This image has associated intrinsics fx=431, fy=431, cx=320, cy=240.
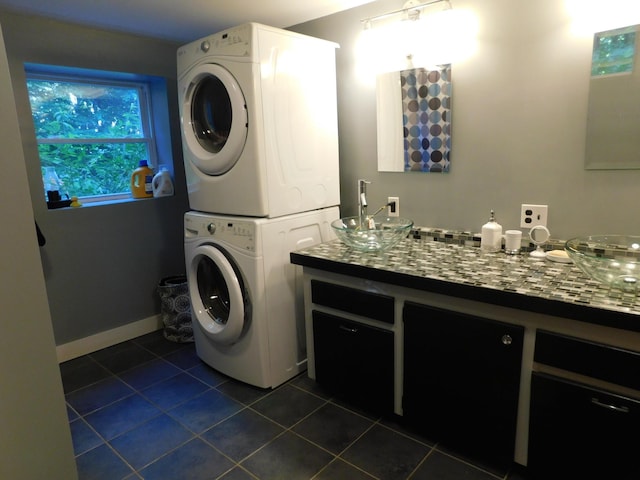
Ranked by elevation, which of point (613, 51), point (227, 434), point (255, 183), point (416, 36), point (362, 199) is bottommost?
point (227, 434)

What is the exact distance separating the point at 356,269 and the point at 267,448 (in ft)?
2.89

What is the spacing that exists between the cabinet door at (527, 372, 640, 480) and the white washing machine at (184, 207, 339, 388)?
127cm

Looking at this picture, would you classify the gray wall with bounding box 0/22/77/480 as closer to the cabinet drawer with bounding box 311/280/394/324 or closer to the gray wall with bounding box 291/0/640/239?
the cabinet drawer with bounding box 311/280/394/324

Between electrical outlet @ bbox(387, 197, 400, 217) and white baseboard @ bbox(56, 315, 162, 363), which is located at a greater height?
electrical outlet @ bbox(387, 197, 400, 217)

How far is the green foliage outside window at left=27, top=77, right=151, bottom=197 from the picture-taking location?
272 cm

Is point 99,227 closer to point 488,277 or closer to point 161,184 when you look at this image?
point 161,184

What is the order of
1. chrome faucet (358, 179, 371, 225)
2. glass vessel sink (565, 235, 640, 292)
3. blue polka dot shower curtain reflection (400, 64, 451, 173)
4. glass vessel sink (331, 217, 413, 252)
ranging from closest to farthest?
glass vessel sink (565, 235, 640, 292) → glass vessel sink (331, 217, 413, 252) → blue polka dot shower curtain reflection (400, 64, 451, 173) → chrome faucet (358, 179, 371, 225)

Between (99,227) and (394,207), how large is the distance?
1.90 meters

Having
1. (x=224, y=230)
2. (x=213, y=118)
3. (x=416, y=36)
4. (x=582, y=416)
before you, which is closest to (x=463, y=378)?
(x=582, y=416)

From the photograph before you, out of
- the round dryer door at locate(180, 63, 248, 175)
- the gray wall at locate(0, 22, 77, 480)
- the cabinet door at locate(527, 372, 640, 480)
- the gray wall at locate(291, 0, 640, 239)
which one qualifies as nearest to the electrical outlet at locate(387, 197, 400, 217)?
the gray wall at locate(291, 0, 640, 239)

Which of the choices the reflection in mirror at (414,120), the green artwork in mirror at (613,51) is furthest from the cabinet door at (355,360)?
the green artwork in mirror at (613,51)

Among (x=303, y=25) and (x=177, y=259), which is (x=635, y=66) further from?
(x=177, y=259)

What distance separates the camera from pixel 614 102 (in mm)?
1691

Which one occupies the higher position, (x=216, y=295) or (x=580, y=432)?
(x=216, y=295)
